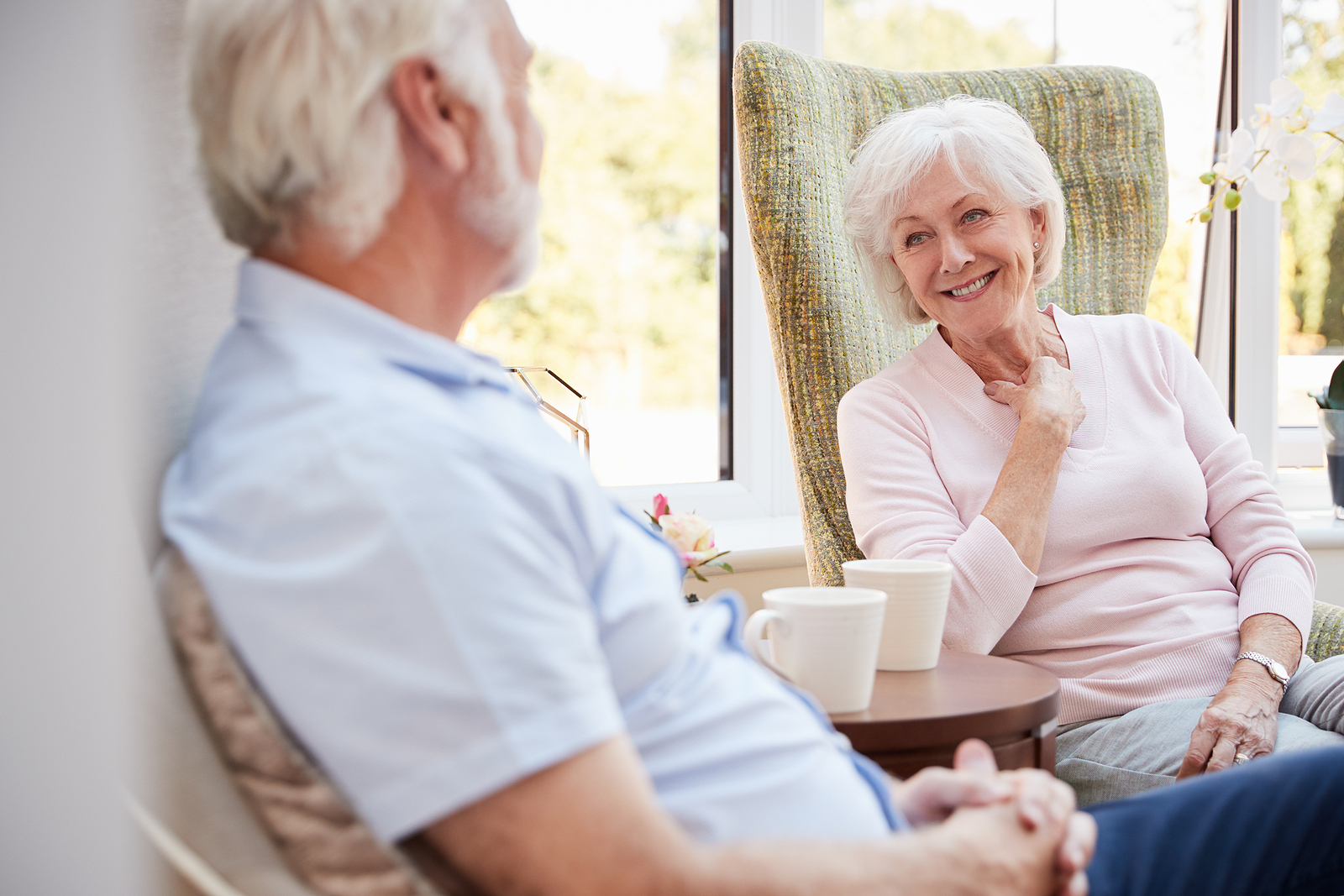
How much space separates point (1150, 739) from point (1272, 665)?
20 centimetres

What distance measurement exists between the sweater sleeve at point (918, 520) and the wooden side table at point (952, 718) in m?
0.14

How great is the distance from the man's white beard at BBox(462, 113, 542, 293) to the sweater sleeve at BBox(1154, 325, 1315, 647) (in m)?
1.12

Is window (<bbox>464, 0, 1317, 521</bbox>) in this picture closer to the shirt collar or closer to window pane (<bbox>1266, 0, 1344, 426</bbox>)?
window pane (<bbox>1266, 0, 1344, 426</bbox>)

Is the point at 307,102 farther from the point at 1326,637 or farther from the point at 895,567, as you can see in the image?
the point at 1326,637

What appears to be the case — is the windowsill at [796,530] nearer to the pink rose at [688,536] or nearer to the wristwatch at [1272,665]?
the pink rose at [688,536]

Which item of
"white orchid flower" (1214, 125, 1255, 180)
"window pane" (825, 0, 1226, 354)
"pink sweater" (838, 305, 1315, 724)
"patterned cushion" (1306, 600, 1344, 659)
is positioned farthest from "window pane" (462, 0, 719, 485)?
"patterned cushion" (1306, 600, 1344, 659)

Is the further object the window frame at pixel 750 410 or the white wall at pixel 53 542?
the window frame at pixel 750 410

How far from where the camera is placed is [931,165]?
1488 mm

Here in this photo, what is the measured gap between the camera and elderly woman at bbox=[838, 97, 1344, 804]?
1274 mm

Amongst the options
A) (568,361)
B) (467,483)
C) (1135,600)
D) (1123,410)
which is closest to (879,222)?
(1123,410)

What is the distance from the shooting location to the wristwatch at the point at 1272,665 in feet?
4.22

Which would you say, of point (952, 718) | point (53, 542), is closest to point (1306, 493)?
point (952, 718)

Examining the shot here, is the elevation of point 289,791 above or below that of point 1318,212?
below

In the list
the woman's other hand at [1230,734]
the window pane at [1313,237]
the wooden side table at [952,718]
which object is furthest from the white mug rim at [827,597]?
the window pane at [1313,237]
